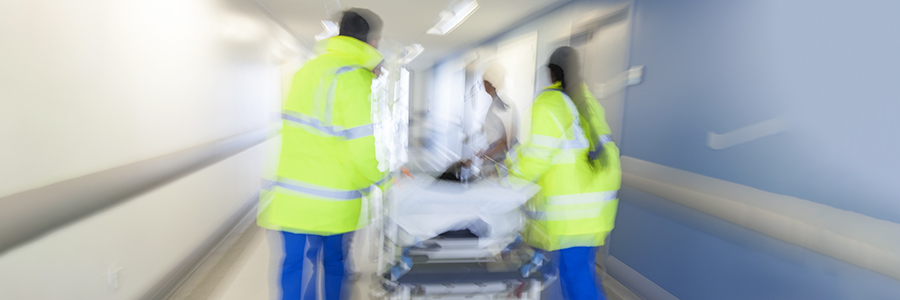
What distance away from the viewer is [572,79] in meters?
2.03

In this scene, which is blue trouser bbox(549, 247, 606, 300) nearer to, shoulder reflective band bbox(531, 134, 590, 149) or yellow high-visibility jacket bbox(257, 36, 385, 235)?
shoulder reflective band bbox(531, 134, 590, 149)

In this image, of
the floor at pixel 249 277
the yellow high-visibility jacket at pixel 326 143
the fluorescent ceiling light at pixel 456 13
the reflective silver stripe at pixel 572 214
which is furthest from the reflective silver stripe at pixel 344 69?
the fluorescent ceiling light at pixel 456 13

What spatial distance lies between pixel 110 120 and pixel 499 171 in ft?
6.26

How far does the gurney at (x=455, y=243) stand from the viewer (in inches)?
73.3

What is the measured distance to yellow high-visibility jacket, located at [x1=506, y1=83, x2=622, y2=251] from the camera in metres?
1.91

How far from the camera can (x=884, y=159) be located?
1.57 meters

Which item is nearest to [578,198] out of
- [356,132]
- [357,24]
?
[356,132]

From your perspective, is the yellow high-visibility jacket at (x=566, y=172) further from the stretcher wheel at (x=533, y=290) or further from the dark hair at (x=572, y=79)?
the stretcher wheel at (x=533, y=290)

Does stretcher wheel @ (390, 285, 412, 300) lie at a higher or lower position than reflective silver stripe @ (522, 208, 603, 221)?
lower

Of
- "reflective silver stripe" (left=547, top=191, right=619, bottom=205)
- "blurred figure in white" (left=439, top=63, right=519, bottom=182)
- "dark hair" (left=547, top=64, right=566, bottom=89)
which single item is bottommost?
"reflective silver stripe" (left=547, top=191, right=619, bottom=205)

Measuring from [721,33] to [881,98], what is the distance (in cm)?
90

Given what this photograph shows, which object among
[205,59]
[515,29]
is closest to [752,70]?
[205,59]

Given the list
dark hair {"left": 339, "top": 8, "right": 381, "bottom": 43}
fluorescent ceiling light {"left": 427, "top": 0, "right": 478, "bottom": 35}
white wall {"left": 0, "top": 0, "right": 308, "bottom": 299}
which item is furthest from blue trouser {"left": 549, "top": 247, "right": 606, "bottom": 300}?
fluorescent ceiling light {"left": 427, "top": 0, "right": 478, "bottom": 35}

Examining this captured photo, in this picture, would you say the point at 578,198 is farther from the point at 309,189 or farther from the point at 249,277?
the point at 249,277
